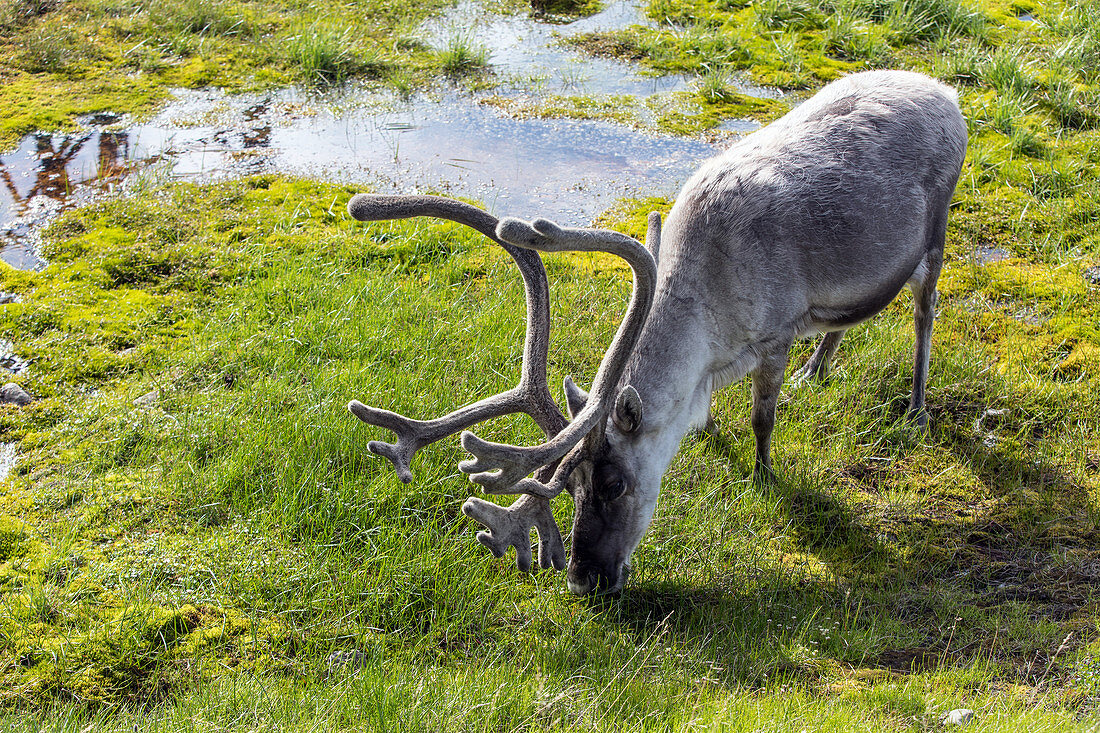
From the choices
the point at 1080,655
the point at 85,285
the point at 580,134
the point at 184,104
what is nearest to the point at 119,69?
the point at 184,104

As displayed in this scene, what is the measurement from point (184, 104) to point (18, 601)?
5356 mm

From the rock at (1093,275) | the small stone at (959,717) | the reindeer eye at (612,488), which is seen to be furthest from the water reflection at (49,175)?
the rock at (1093,275)

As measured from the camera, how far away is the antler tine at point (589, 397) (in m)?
2.88

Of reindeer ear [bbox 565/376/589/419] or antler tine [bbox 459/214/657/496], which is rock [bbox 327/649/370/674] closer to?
antler tine [bbox 459/214/657/496]

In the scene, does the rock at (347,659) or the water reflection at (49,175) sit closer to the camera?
the rock at (347,659)

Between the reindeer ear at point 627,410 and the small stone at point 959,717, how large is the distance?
4.95 ft

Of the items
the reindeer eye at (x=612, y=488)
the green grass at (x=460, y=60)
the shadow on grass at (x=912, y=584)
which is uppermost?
the green grass at (x=460, y=60)

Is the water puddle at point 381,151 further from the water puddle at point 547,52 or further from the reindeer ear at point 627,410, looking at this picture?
the reindeer ear at point 627,410

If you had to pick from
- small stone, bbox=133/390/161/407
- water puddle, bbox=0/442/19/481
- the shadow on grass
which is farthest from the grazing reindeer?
water puddle, bbox=0/442/19/481

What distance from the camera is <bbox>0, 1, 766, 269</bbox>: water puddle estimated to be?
629cm

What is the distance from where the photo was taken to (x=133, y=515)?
3898mm

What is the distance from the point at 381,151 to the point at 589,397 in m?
4.29

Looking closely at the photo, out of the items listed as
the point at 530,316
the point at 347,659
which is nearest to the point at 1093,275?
the point at 530,316

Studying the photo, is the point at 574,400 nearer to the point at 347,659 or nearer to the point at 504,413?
the point at 504,413
